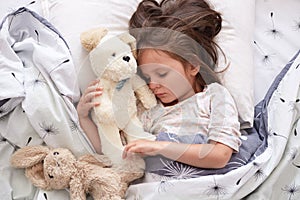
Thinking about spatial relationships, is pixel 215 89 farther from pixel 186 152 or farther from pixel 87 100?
pixel 87 100

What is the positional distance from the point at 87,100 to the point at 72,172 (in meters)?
0.16

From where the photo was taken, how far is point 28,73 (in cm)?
126

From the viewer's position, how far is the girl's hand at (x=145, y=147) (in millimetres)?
1185

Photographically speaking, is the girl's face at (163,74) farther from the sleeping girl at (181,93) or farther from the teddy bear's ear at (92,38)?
the teddy bear's ear at (92,38)

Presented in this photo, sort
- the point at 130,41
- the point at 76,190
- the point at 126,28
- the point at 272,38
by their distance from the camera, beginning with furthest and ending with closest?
the point at 272,38 → the point at 126,28 → the point at 130,41 → the point at 76,190

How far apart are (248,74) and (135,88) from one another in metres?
0.30

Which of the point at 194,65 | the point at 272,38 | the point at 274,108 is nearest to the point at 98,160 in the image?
the point at 194,65

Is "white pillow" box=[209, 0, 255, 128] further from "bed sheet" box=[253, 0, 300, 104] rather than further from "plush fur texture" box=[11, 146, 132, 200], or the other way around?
"plush fur texture" box=[11, 146, 132, 200]

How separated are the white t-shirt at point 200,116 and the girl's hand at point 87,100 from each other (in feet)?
0.41

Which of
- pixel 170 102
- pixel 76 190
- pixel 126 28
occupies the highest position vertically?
pixel 126 28

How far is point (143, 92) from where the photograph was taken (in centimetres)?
126

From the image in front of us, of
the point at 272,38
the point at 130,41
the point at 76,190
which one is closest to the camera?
the point at 76,190

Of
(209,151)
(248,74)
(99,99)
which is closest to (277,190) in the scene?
(209,151)

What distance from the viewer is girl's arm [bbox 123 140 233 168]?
1.19 meters
